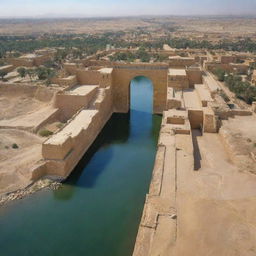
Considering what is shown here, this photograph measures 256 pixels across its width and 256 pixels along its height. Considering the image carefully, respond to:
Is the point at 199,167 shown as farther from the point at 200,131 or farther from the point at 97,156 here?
the point at 97,156

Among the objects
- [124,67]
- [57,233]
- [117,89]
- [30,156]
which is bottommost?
[57,233]

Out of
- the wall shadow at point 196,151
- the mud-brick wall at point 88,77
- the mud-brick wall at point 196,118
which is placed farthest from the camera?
the mud-brick wall at point 88,77

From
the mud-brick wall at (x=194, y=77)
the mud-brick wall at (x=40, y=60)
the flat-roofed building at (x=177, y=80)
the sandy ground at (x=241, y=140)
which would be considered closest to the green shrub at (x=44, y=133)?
the sandy ground at (x=241, y=140)

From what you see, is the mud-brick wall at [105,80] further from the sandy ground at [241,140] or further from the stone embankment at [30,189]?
the stone embankment at [30,189]

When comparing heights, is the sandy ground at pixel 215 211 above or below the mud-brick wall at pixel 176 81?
below

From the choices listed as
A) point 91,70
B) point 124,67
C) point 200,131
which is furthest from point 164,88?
point 200,131

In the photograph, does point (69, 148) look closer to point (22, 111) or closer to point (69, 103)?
point (69, 103)
